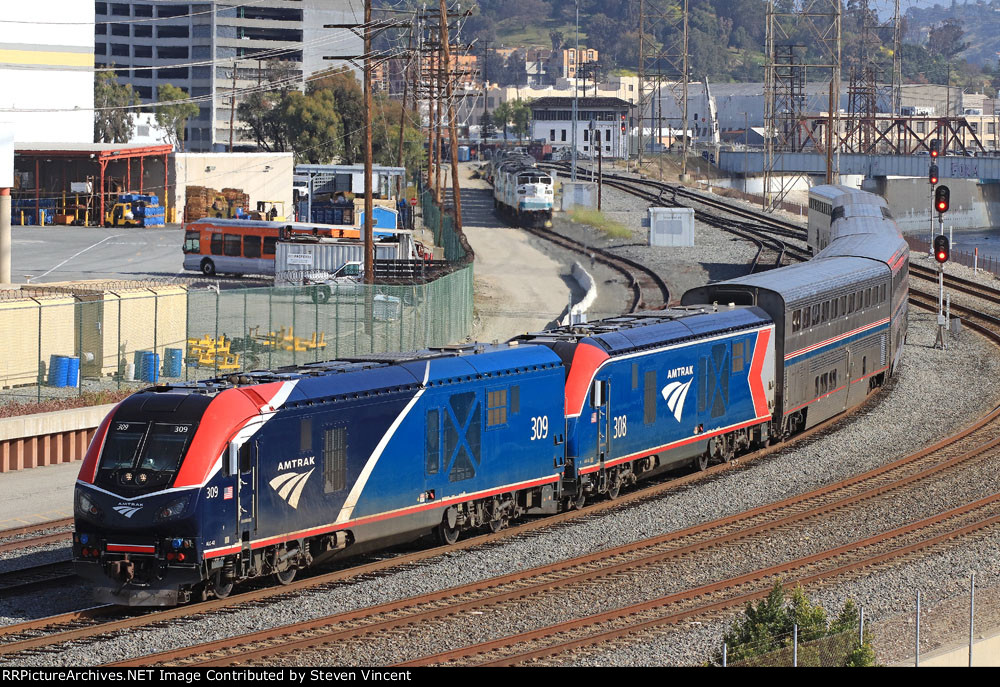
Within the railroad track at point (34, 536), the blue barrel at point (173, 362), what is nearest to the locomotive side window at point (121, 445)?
the railroad track at point (34, 536)

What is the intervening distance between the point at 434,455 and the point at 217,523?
4.65m

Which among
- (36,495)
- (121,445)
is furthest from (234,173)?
(121,445)

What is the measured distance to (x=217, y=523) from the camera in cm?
1872

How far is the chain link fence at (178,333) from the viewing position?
3300cm

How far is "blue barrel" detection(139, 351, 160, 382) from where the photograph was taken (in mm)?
34625

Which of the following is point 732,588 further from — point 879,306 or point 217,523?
point 879,306

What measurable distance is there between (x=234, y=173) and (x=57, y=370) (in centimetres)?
5993

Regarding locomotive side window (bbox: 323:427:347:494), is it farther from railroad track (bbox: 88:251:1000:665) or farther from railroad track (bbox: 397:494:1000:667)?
railroad track (bbox: 397:494:1000:667)

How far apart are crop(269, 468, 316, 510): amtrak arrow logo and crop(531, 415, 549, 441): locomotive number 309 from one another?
5.43 m

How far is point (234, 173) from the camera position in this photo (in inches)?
3600

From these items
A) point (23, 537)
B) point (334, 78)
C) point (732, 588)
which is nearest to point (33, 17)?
point (334, 78)

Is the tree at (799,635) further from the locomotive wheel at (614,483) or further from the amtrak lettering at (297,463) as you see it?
the locomotive wheel at (614,483)

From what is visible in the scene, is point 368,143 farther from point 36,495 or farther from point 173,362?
point 36,495

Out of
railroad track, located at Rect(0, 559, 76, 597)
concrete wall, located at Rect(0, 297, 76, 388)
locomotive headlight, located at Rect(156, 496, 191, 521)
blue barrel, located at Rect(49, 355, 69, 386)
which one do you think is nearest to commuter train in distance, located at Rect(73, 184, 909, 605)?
locomotive headlight, located at Rect(156, 496, 191, 521)
